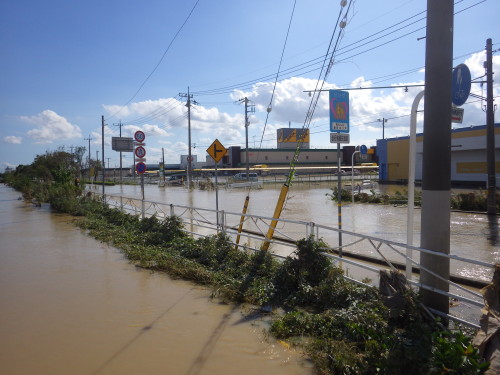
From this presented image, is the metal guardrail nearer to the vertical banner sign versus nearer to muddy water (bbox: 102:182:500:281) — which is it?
muddy water (bbox: 102:182:500:281)

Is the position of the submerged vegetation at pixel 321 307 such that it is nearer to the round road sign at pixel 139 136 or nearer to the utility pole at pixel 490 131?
the round road sign at pixel 139 136

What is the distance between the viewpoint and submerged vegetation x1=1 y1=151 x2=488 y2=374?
11.0 ft

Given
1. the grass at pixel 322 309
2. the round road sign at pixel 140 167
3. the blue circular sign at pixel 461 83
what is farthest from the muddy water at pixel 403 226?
the round road sign at pixel 140 167

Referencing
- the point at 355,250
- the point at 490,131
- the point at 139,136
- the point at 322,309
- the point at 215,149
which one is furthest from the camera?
the point at 490,131

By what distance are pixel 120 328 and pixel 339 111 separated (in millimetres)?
5184

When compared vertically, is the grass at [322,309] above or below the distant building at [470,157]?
below

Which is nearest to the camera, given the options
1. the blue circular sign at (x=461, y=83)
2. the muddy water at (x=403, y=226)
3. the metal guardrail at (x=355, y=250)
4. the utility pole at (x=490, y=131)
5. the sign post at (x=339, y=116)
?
the metal guardrail at (x=355, y=250)

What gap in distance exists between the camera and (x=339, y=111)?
278 inches

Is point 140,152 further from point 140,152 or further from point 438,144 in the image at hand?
point 438,144

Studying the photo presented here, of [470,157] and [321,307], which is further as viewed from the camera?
[470,157]

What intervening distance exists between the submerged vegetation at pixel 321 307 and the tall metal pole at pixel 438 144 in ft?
1.46

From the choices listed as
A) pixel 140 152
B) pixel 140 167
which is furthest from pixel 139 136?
pixel 140 167

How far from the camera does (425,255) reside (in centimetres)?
429

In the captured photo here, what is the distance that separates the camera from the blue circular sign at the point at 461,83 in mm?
4727
